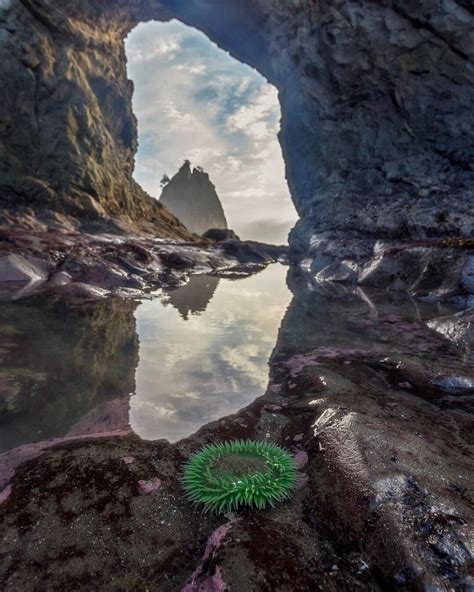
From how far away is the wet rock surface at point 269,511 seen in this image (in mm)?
2031

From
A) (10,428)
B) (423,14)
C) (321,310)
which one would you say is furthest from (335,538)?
(423,14)

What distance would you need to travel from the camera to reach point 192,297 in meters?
13.6

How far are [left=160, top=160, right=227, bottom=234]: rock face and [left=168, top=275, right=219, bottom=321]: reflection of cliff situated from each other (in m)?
131

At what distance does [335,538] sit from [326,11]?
1285 inches

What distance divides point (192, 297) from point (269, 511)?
11.3m

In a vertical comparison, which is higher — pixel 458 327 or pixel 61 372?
pixel 458 327

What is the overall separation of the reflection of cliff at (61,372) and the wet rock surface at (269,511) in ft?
0.88

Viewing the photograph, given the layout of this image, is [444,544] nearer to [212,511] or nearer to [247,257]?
[212,511]

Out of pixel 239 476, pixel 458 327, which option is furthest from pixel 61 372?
pixel 458 327

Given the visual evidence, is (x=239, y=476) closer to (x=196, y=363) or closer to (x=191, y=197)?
(x=196, y=363)

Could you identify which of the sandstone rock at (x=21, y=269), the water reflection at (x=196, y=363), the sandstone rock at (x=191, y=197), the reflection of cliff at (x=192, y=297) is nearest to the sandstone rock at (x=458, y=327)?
the water reflection at (x=196, y=363)

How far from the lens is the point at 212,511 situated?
2572 mm

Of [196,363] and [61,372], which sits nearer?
[61,372]

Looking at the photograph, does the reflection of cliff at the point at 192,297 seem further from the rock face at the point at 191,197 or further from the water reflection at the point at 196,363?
the rock face at the point at 191,197
